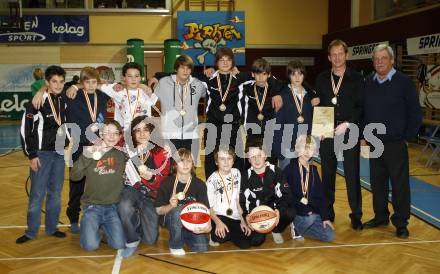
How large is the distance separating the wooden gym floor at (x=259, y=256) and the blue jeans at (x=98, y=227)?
0.09 m

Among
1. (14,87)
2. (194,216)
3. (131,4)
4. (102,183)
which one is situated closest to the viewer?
(194,216)

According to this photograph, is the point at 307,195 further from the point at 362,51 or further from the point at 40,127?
the point at 362,51

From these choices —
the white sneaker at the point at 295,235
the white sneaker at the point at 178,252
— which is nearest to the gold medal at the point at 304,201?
the white sneaker at the point at 295,235

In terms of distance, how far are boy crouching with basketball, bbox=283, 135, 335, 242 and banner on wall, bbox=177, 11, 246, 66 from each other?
11871mm

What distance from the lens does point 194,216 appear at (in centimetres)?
389

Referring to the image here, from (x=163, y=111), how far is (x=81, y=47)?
12.9m

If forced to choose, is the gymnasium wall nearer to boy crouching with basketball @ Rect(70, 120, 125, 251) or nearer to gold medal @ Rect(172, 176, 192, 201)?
boy crouching with basketball @ Rect(70, 120, 125, 251)

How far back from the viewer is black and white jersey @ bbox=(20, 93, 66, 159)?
4137 millimetres

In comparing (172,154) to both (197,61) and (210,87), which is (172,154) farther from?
(197,61)

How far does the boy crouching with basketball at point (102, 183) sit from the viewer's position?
4016 millimetres

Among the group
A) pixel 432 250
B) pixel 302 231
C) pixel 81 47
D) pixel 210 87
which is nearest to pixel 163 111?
pixel 210 87

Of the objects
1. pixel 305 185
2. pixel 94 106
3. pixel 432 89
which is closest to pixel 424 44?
pixel 432 89

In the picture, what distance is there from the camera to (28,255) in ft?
12.8

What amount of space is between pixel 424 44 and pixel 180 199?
8085mm
